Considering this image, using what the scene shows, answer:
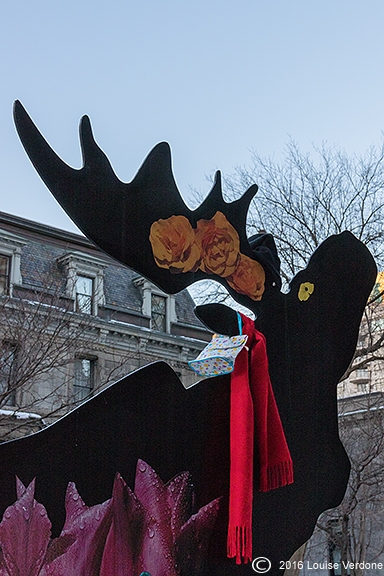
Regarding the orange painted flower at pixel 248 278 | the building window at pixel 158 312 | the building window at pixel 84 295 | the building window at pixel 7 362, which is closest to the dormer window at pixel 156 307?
the building window at pixel 158 312

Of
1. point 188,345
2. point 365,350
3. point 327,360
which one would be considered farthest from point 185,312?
point 327,360

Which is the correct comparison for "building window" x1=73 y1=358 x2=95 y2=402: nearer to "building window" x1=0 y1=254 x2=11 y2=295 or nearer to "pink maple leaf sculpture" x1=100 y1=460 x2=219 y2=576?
"building window" x1=0 y1=254 x2=11 y2=295

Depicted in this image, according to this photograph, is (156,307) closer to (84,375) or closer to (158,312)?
(158,312)

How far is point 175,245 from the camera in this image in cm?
421

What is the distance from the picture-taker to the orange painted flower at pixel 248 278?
4.58 metres

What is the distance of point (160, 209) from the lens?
4156 mm

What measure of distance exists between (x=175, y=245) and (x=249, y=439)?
1.10 m

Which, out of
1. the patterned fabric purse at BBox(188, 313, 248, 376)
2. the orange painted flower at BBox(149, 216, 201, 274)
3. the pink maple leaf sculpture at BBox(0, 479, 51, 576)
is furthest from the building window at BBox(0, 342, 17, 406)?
the pink maple leaf sculpture at BBox(0, 479, 51, 576)

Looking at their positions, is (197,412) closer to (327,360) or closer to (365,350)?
(327,360)

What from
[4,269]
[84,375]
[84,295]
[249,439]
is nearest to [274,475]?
[249,439]

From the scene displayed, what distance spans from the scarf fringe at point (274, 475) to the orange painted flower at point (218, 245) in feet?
3.64

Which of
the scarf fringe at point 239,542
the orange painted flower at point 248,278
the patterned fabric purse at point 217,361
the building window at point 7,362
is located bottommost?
the scarf fringe at point 239,542

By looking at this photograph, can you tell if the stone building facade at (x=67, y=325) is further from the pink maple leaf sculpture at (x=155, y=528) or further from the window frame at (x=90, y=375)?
the pink maple leaf sculpture at (x=155, y=528)

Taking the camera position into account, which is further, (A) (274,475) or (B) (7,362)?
(B) (7,362)
